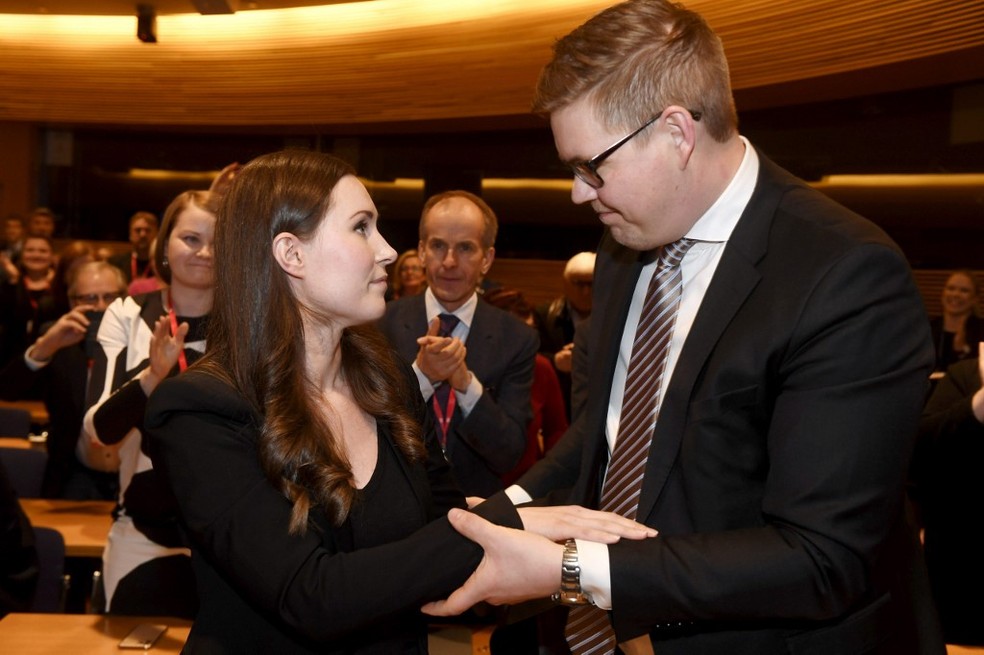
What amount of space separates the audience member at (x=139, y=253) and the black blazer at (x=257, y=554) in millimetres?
6022

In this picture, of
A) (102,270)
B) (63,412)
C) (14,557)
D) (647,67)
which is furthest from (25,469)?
(647,67)

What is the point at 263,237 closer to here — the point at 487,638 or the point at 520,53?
the point at 487,638

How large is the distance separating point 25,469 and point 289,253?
3078 mm

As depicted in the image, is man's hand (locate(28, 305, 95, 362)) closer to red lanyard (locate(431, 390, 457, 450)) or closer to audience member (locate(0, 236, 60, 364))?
red lanyard (locate(431, 390, 457, 450))

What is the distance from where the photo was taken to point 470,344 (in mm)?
3955

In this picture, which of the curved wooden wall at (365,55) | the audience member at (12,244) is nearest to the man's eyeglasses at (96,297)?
the audience member at (12,244)

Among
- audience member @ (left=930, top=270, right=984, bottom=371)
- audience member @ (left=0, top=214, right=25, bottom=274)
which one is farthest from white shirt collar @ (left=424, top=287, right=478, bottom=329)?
audience member @ (left=0, top=214, right=25, bottom=274)

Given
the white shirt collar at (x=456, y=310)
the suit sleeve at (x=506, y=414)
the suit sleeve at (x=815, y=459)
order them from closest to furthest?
1. the suit sleeve at (x=815, y=459)
2. the suit sleeve at (x=506, y=414)
3. the white shirt collar at (x=456, y=310)

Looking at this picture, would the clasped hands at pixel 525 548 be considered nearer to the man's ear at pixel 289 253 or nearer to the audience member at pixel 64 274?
the man's ear at pixel 289 253

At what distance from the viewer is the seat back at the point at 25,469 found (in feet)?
14.5

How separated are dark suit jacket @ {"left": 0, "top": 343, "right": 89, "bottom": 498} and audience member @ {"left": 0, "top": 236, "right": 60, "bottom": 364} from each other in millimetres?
2712

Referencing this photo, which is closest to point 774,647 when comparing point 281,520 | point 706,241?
point 706,241

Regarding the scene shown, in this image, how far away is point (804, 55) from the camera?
21.6 feet

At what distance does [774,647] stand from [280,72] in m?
9.71
